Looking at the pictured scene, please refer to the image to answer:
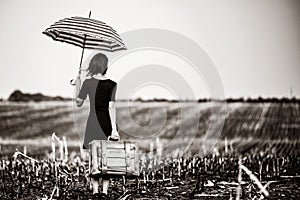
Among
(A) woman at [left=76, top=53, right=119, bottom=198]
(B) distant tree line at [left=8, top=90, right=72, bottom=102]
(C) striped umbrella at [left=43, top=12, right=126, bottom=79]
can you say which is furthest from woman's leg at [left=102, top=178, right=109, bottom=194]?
(C) striped umbrella at [left=43, top=12, right=126, bottom=79]

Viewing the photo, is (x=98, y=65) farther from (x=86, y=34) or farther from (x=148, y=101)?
(x=148, y=101)

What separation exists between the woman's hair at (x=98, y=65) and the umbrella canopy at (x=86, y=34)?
0.11 m

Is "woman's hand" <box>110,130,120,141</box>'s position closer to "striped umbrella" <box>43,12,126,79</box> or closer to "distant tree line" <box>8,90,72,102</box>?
"distant tree line" <box>8,90,72,102</box>

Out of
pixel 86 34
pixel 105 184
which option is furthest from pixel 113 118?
pixel 86 34

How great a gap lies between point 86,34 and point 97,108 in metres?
0.46

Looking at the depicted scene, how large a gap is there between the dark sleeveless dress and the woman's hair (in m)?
0.06

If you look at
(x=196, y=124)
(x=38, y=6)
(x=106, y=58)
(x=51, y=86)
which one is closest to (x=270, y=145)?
(x=196, y=124)

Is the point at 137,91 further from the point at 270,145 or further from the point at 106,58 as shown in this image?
the point at 270,145

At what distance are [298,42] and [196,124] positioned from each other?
37.8 inches

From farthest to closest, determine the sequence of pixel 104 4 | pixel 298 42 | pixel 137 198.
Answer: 1. pixel 298 42
2. pixel 104 4
3. pixel 137 198

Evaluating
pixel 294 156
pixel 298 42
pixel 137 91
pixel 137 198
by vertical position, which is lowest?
pixel 137 198

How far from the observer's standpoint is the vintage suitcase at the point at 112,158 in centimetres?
366

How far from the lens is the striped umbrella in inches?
151

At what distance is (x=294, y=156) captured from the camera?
417 cm
